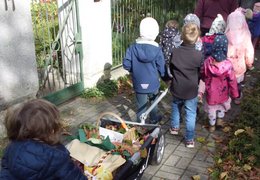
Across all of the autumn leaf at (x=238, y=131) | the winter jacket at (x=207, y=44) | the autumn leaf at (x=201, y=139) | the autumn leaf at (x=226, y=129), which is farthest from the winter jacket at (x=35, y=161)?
the winter jacket at (x=207, y=44)

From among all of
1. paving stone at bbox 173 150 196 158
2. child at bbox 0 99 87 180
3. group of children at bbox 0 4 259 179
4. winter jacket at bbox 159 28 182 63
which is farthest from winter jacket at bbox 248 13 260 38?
child at bbox 0 99 87 180

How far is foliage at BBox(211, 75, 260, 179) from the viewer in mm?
4019

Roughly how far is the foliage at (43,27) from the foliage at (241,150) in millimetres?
3274

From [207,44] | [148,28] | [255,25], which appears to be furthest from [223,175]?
[255,25]

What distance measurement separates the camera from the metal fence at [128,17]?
7398mm

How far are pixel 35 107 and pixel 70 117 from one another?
345cm

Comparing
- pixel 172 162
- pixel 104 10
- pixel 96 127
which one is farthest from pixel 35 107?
pixel 104 10

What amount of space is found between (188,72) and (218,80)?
2.06 feet

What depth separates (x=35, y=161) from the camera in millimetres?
2166

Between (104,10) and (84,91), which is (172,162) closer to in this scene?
(84,91)

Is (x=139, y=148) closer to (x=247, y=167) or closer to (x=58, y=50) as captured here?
(x=247, y=167)

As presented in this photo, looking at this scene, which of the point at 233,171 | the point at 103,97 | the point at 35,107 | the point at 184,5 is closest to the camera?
the point at 35,107

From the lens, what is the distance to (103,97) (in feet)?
21.2

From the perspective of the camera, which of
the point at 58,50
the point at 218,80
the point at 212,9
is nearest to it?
the point at 218,80
